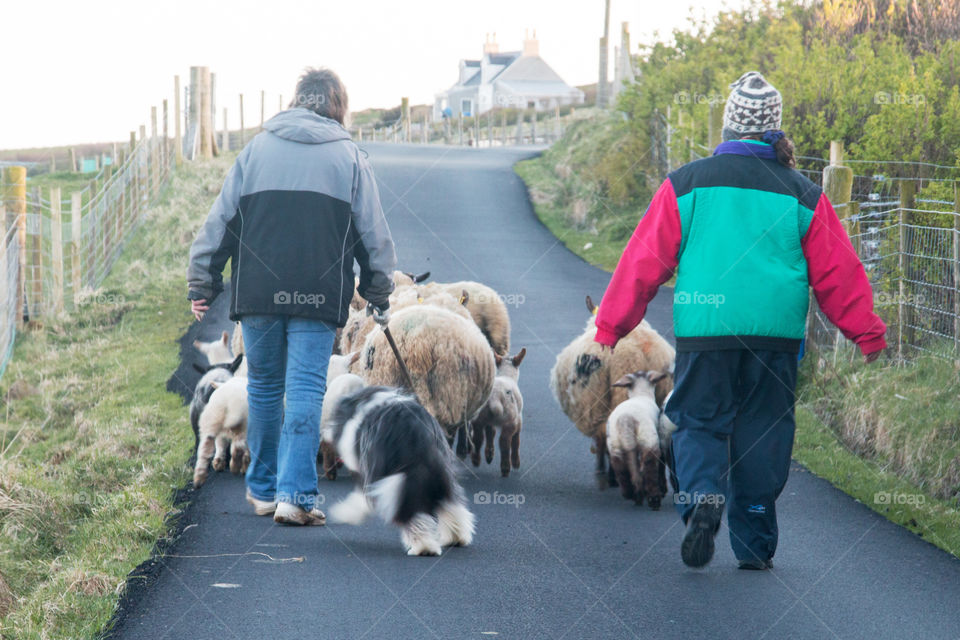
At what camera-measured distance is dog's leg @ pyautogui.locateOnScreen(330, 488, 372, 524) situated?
19.9 feet

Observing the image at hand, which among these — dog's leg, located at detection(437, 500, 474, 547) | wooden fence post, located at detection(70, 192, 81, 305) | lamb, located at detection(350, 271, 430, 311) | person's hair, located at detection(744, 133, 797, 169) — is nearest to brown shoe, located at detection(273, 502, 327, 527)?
dog's leg, located at detection(437, 500, 474, 547)

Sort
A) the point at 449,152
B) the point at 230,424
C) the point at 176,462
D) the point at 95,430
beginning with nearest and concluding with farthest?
the point at 230,424, the point at 176,462, the point at 95,430, the point at 449,152

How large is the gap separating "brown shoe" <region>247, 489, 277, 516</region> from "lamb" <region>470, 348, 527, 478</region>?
1926 millimetres

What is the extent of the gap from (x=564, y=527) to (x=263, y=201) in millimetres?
2475

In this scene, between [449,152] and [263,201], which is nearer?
[263,201]

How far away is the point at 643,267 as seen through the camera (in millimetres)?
4977

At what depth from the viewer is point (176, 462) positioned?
306 inches

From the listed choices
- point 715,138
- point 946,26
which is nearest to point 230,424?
point 715,138

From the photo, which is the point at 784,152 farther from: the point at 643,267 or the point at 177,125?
the point at 177,125

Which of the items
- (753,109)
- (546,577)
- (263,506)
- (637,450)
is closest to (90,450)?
(263,506)

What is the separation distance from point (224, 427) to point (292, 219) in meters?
2.08

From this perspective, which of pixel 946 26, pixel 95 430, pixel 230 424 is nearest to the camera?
pixel 230 424

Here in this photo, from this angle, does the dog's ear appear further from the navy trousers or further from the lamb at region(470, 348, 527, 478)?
the navy trousers

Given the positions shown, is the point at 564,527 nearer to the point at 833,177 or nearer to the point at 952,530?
the point at 952,530
